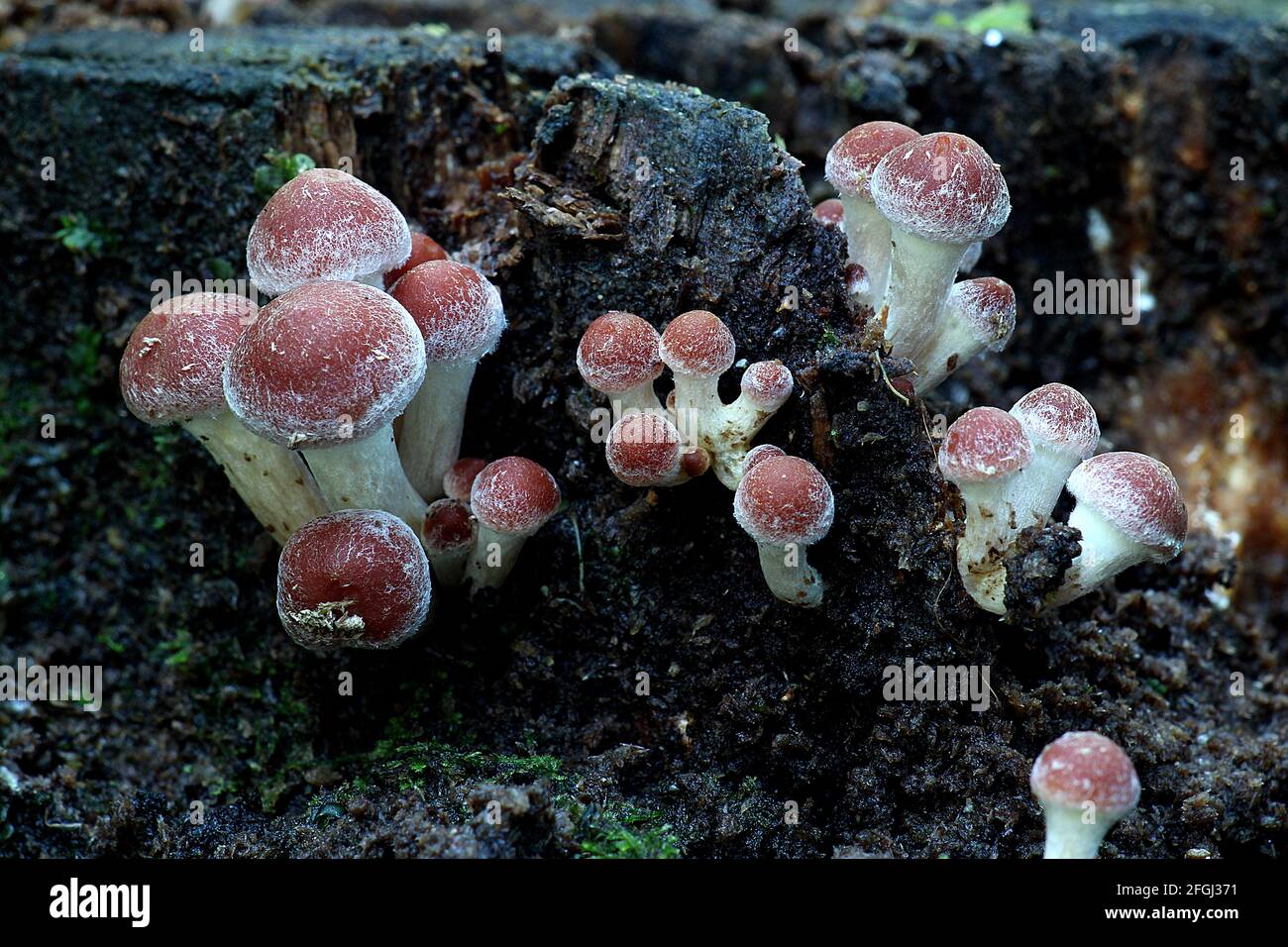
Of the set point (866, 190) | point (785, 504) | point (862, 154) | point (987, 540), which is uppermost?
point (862, 154)

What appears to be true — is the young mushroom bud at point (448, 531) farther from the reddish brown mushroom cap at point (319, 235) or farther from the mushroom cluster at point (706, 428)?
the reddish brown mushroom cap at point (319, 235)

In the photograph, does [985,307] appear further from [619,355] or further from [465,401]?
[465,401]

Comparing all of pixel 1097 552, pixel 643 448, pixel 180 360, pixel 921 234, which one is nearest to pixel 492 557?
pixel 643 448

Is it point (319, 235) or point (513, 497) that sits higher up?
point (319, 235)

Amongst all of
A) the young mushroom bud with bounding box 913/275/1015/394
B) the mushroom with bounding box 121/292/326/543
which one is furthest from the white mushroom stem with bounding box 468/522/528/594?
the young mushroom bud with bounding box 913/275/1015/394

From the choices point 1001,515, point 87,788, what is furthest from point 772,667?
point 87,788

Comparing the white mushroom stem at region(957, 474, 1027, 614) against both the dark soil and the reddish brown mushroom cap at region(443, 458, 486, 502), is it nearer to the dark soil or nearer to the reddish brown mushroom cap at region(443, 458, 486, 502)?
the dark soil
